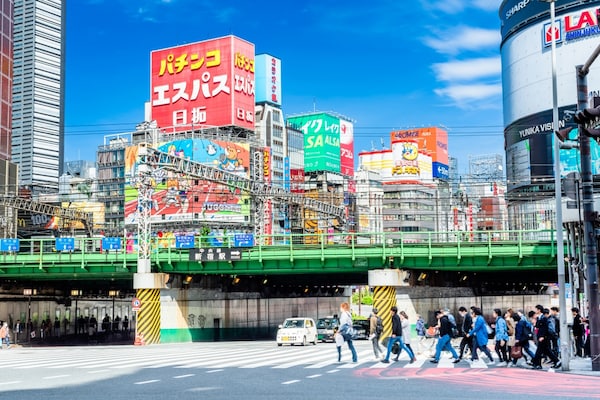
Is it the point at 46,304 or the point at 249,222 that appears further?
the point at 249,222

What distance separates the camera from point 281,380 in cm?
1903

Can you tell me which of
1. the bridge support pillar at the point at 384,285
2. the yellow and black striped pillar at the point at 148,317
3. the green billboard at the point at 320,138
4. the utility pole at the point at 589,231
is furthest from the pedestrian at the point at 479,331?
the green billboard at the point at 320,138

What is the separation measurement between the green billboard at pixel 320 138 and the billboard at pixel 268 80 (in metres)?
12.5

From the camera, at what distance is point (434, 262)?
149 feet

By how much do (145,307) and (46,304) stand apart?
22857mm

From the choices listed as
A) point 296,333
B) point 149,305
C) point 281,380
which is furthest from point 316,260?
point 281,380

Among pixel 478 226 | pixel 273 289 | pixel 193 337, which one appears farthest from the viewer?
pixel 478 226

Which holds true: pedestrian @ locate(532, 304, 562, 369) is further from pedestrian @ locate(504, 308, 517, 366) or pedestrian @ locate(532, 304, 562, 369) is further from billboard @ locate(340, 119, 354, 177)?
billboard @ locate(340, 119, 354, 177)

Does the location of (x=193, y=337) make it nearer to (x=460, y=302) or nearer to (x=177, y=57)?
(x=460, y=302)

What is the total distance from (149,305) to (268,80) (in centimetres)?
11337

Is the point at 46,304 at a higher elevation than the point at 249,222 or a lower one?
lower

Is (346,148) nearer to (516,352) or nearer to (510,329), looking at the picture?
(510,329)

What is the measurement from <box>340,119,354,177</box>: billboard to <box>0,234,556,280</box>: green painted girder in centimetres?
12639

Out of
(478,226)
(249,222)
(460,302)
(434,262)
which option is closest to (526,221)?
(460,302)
